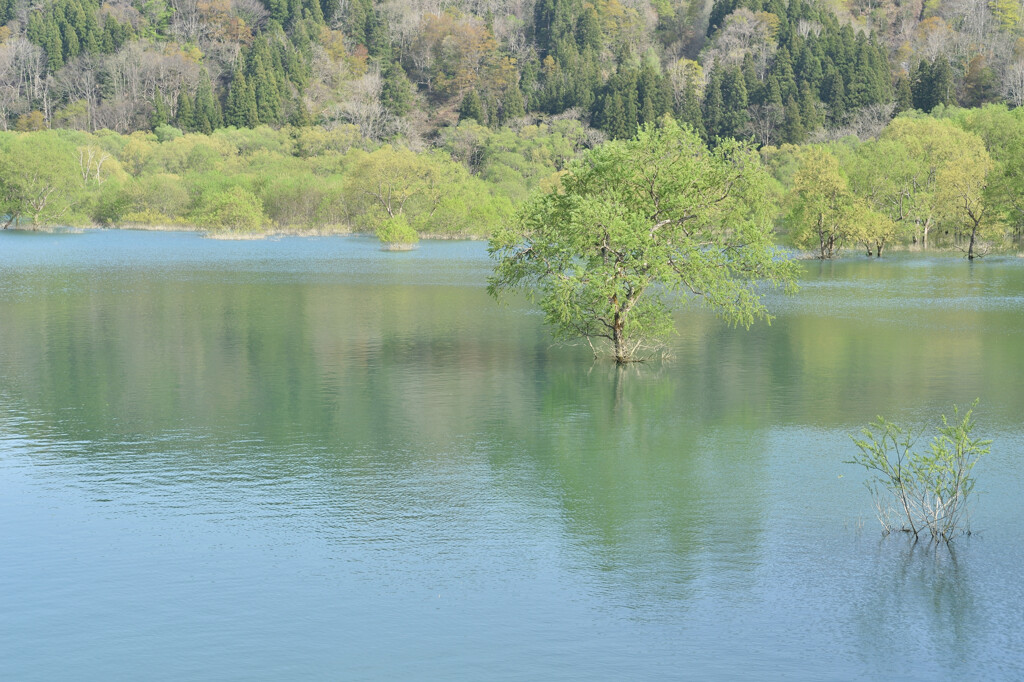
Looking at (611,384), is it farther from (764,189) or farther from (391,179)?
(391,179)

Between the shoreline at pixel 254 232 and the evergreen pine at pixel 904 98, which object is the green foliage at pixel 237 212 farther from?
the evergreen pine at pixel 904 98

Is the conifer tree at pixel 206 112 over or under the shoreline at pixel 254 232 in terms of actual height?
over

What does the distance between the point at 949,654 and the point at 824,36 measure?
604ft

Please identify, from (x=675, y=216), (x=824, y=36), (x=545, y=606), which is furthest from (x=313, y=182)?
(x=545, y=606)

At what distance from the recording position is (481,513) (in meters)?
19.6

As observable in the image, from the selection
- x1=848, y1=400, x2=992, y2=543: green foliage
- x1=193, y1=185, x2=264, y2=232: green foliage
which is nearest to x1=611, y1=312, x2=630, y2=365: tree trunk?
x1=848, y1=400, x2=992, y2=543: green foliage

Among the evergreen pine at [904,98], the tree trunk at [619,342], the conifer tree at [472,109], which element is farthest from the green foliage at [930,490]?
the conifer tree at [472,109]

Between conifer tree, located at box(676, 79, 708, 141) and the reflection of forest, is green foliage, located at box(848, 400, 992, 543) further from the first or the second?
conifer tree, located at box(676, 79, 708, 141)

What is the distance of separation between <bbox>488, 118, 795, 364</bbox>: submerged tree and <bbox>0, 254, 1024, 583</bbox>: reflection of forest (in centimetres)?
244

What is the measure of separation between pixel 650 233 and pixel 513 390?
21.8 feet

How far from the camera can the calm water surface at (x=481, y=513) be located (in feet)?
46.5

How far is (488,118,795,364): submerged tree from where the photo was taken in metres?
33.4

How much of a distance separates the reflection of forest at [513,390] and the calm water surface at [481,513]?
0.15 meters

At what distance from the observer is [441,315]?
5125 centimetres
